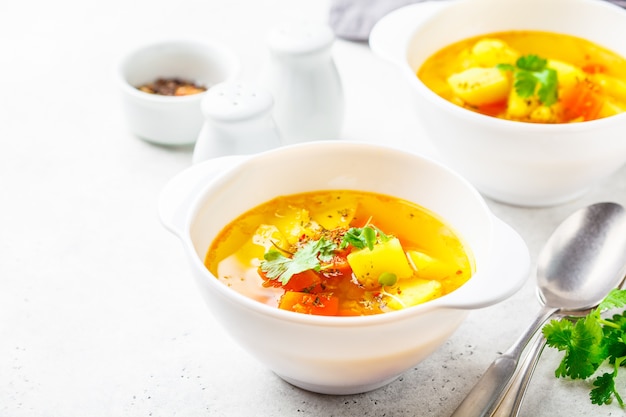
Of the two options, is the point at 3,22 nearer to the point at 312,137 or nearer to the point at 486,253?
the point at 312,137

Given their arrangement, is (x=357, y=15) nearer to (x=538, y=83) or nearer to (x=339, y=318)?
(x=538, y=83)

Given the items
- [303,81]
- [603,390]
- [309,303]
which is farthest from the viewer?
[303,81]

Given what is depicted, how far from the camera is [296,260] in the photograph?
5.86ft

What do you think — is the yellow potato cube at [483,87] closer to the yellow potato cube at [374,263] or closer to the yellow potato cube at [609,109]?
the yellow potato cube at [609,109]

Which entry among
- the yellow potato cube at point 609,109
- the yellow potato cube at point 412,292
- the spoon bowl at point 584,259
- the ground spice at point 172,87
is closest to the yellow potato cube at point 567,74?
the yellow potato cube at point 609,109

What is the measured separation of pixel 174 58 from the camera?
285cm

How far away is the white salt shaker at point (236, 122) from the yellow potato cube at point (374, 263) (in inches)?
27.4

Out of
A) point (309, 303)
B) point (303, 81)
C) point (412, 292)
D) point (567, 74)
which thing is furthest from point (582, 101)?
point (309, 303)

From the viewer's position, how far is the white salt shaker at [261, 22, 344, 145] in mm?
2514

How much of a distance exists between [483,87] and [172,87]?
3.26 feet

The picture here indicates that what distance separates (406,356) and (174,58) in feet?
5.18

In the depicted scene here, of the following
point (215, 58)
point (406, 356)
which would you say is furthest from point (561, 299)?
point (215, 58)

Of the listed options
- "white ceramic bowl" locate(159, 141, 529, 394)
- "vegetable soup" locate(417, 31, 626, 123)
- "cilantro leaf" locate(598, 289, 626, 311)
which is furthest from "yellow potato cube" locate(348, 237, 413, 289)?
"vegetable soup" locate(417, 31, 626, 123)

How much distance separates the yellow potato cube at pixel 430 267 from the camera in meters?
1.82
